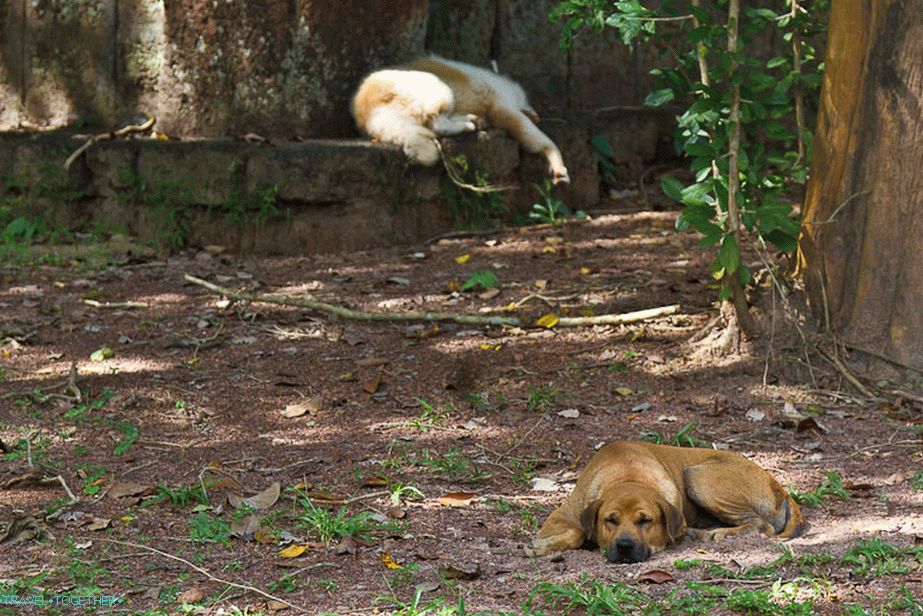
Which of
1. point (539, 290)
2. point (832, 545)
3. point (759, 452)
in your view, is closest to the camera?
point (832, 545)

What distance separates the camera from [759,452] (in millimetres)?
5652

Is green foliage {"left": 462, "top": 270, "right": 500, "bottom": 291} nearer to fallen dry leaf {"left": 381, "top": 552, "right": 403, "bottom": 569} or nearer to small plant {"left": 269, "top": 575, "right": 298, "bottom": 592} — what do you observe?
fallen dry leaf {"left": 381, "top": 552, "right": 403, "bottom": 569}

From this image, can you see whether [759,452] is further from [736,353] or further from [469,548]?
[469,548]

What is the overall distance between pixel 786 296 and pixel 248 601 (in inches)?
139

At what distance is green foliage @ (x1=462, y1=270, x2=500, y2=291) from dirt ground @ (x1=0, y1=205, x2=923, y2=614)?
0.32 ft

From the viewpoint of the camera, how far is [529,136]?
984 cm

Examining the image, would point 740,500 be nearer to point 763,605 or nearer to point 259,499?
point 763,605

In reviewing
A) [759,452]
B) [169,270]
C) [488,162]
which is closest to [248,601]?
[759,452]

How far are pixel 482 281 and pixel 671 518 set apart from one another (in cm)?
373

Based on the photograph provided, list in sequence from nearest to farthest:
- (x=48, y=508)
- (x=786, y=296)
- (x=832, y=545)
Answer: (x=832, y=545)
(x=48, y=508)
(x=786, y=296)

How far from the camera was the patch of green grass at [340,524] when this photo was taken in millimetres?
4648

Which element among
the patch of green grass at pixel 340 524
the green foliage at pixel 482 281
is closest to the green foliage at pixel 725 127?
the green foliage at pixel 482 281

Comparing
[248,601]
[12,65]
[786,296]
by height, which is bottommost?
[248,601]

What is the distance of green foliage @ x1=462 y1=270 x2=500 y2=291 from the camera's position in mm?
8094
